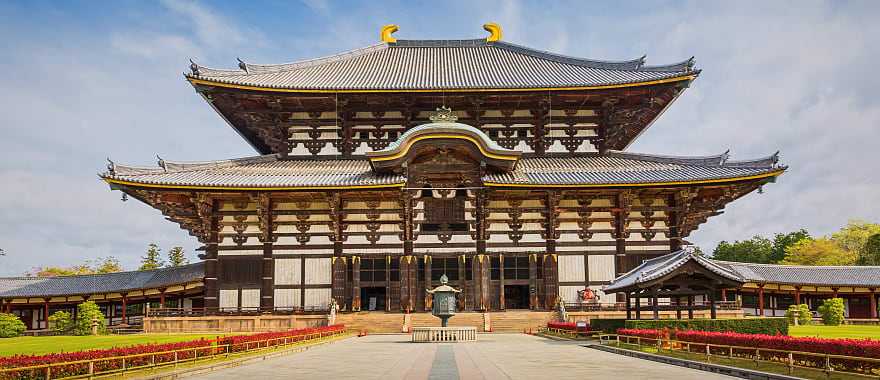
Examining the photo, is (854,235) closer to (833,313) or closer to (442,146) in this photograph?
(833,313)

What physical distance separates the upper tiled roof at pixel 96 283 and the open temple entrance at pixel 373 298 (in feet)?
41.6

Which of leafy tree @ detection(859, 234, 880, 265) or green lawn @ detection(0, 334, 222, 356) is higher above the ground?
leafy tree @ detection(859, 234, 880, 265)

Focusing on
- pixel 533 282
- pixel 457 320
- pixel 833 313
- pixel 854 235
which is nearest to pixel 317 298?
pixel 457 320

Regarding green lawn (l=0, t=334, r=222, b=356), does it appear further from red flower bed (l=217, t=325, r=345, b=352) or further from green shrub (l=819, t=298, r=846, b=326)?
green shrub (l=819, t=298, r=846, b=326)

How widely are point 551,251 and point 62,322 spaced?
30.9m

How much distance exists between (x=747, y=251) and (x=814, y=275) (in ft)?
139

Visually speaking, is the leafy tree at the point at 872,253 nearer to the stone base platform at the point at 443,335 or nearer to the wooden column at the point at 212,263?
the stone base platform at the point at 443,335

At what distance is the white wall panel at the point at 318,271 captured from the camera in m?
40.6

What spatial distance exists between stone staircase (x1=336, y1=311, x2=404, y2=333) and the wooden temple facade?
135cm

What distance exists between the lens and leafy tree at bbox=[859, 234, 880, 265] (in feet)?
229

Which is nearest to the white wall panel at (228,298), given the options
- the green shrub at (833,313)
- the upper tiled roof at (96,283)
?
the upper tiled roof at (96,283)

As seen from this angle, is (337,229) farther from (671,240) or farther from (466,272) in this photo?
(671,240)

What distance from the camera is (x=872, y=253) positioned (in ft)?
233

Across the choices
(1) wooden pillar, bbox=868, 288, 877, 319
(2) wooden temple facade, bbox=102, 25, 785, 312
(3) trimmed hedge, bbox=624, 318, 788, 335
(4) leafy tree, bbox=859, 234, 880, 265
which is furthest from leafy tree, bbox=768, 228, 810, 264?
(3) trimmed hedge, bbox=624, 318, 788, 335
